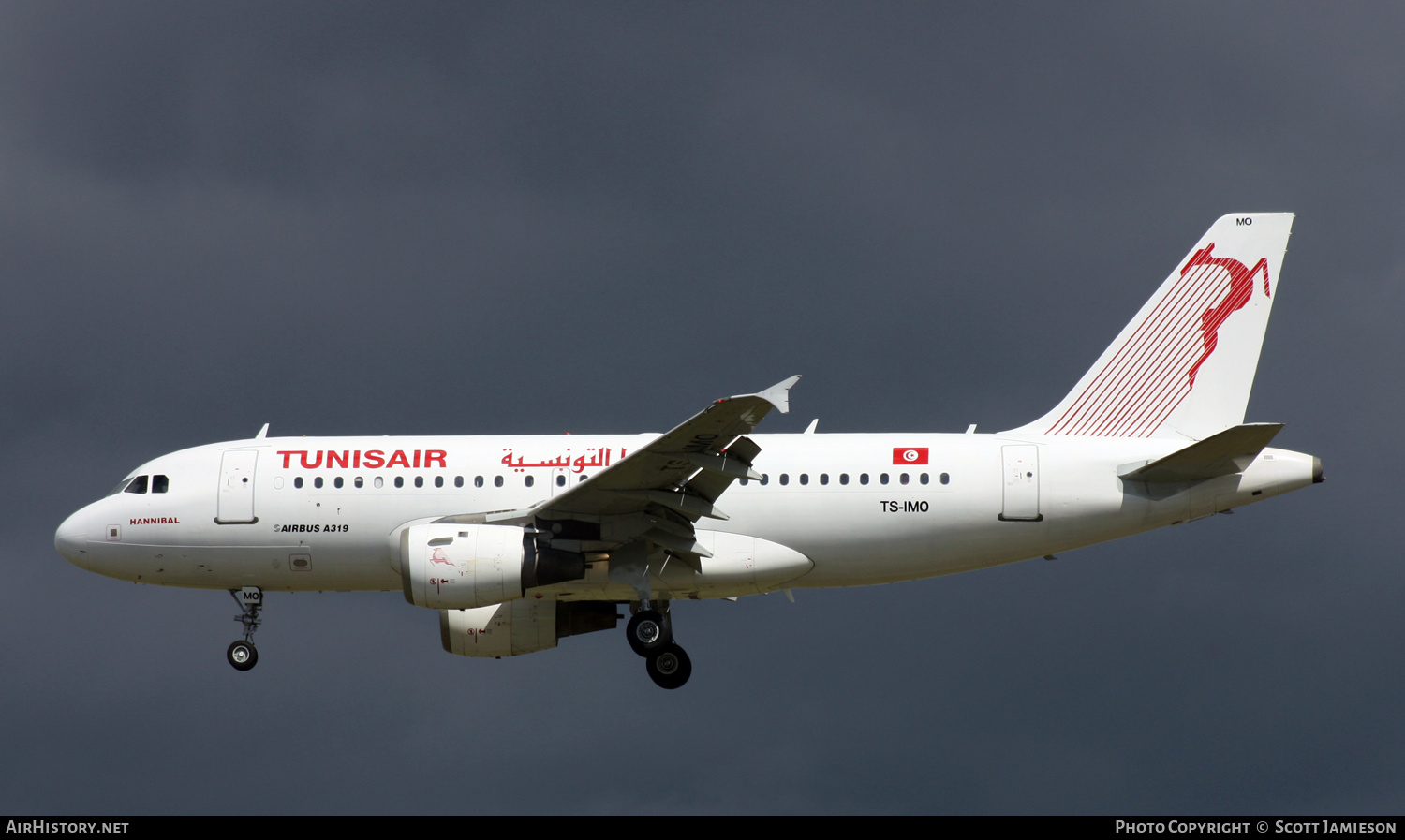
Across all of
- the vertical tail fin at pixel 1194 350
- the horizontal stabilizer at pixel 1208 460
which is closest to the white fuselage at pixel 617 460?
the horizontal stabilizer at pixel 1208 460

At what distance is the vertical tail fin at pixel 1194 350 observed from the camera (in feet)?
94.1

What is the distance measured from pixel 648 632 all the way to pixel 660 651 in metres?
0.41

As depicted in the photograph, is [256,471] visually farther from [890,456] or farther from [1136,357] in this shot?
[1136,357]

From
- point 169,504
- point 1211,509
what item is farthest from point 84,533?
point 1211,509

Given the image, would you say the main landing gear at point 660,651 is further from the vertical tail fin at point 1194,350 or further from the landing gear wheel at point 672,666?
the vertical tail fin at point 1194,350

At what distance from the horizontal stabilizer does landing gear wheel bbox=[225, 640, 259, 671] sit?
53.0ft

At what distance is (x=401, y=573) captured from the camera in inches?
1030

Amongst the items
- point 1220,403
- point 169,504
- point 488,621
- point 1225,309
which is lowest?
point 488,621

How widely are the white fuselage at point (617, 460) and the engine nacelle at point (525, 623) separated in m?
1.90

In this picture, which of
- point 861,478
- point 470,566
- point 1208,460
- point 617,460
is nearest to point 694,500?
point 617,460

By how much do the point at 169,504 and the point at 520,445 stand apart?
6643mm

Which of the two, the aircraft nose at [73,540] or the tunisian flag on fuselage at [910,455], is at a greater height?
the tunisian flag on fuselage at [910,455]

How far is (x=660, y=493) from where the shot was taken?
26.2 m

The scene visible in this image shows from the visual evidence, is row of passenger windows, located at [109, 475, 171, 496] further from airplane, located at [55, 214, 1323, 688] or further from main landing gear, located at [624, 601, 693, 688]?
main landing gear, located at [624, 601, 693, 688]
